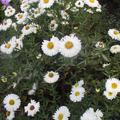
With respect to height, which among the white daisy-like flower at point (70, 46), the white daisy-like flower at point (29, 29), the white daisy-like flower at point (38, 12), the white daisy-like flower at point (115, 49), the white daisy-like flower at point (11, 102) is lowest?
the white daisy-like flower at point (11, 102)

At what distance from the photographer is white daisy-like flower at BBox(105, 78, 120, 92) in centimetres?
265

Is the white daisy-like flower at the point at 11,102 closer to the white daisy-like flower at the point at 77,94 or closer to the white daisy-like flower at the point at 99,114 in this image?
the white daisy-like flower at the point at 77,94

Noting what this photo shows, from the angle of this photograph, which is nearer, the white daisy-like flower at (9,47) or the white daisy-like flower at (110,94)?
the white daisy-like flower at (110,94)

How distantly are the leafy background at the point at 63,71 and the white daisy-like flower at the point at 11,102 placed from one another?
5 cm

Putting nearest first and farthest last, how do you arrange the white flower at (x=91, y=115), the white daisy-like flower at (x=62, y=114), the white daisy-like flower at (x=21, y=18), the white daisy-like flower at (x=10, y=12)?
the white flower at (x=91, y=115) < the white daisy-like flower at (x=62, y=114) < the white daisy-like flower at (x=21, y=18) < the white daisy-like flower at (x=10, y=12)

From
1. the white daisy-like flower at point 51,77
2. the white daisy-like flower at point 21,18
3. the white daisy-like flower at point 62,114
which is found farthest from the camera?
the white daisy-like flower at point 21,18

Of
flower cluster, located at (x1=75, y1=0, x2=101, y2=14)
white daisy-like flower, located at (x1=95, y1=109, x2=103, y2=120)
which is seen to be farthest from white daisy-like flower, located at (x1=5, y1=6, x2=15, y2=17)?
white daisy-like flower, located at (x1=95, y1=109, x2=103, y2=120)

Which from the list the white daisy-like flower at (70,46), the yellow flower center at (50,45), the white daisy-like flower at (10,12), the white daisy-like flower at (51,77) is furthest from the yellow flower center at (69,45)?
the white daisy-like flower at (10,12)

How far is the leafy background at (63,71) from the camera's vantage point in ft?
8.93

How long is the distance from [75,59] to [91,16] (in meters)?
0.55

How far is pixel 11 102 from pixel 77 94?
0.48 m

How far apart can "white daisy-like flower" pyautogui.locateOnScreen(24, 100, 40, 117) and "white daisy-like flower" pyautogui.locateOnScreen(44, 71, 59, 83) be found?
0.56 ft

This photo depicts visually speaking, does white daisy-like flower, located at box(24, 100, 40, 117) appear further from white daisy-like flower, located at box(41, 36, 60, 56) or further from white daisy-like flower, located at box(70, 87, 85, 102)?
white daisy-like flower, located at box(41, 36, 60, 56)

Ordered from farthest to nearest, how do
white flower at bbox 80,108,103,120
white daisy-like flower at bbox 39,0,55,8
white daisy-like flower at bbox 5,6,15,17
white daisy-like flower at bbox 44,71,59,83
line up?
white daisy-like flower at bbox 5,6,15,17
white daisy-like flower at bbox 39,0,55,8
white daisy-like flower at bbox 44,71,59,83
white flower at bbox 80,108,103,120
